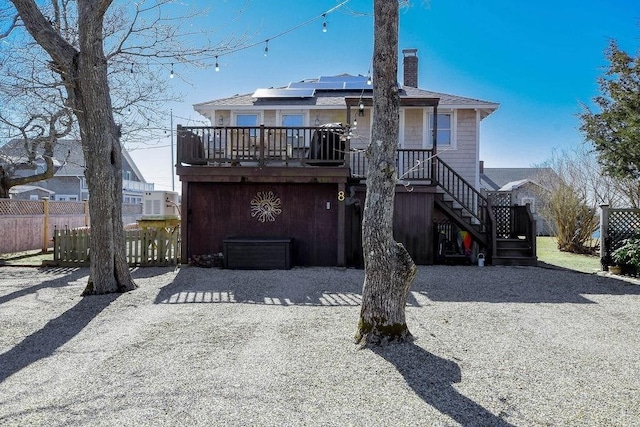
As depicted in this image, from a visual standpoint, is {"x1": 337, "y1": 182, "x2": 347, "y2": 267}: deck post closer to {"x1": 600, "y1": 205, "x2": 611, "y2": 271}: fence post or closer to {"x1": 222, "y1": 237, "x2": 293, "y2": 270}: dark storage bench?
{"x1": 222, "y1": 237, "x2": 293, "y2": 270}: dark storage bench

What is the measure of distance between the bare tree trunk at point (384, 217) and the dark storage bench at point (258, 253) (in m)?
5.77

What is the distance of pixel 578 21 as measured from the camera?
10.9 m

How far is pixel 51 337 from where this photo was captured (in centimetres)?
510

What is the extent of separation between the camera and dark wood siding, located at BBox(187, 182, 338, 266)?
442 inches

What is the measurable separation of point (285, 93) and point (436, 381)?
11816 mm

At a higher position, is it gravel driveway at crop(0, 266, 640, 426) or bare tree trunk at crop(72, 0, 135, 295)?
bare tree trunk at crop(72, 0, 135, 295)

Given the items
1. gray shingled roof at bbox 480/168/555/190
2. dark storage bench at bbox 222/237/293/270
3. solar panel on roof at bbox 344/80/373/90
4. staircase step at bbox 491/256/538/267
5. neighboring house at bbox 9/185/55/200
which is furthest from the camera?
gray shingled roof at bbox 480/168/555/190

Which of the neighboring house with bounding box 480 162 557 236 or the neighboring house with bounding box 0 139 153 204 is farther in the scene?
the neighboring house with bounding box 0 139 153 204

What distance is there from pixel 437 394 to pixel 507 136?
724 inches

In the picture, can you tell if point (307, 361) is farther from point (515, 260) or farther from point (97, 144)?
point (515, 260)

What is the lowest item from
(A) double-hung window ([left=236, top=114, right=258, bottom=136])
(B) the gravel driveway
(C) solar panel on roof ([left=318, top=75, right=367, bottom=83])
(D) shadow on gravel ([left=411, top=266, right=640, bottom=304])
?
(B) the gravel driveway

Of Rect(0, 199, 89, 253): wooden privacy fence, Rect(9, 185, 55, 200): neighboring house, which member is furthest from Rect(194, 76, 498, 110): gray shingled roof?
Rect(9, 185, 55, 200): neighboring house

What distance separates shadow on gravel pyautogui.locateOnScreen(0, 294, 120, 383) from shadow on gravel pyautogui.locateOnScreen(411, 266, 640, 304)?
17.2 feet

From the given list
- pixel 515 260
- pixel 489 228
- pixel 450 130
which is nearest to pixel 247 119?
pixel 450 130
